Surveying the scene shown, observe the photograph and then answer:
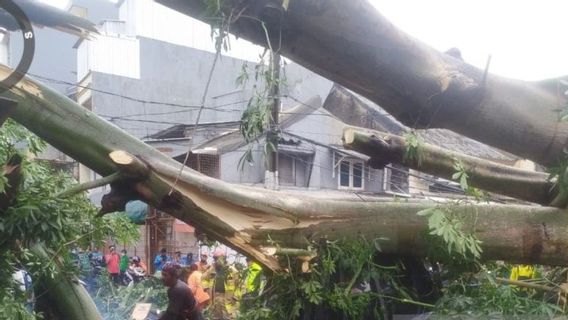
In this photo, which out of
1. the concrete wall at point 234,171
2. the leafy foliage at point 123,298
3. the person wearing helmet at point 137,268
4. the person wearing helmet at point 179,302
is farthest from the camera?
the concrete wall at point 234,171

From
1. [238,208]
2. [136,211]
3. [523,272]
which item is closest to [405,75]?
[238,208]

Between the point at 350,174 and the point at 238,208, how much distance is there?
36.9ft

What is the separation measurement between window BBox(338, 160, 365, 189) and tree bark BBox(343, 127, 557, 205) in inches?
417

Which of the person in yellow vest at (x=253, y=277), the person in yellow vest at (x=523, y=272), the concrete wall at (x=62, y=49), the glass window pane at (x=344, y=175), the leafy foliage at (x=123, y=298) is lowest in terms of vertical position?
the leafy foliage at (x=123, y=298)

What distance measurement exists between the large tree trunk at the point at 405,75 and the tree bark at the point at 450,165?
0.83 meters

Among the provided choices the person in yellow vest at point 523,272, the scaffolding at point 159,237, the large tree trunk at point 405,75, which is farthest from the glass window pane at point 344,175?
the large tree trunk at point 405,75

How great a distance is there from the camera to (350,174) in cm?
1429

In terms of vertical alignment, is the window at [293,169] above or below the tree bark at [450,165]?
below

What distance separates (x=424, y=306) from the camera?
340 cm

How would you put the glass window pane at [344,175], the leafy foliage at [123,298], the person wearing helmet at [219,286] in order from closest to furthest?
1. the person wearing helmet at [219,286]
2. the leafy foliage at [123,298]
3. the glass window pane at [344,175]

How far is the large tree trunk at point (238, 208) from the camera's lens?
→ 3.06m

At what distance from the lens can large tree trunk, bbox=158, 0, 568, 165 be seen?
88.0 inches

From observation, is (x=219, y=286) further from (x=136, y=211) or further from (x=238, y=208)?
(x=238, y=208)

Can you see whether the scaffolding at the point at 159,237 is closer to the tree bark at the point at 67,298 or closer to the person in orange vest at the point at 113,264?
the person in orange vest at the point at 113,264
